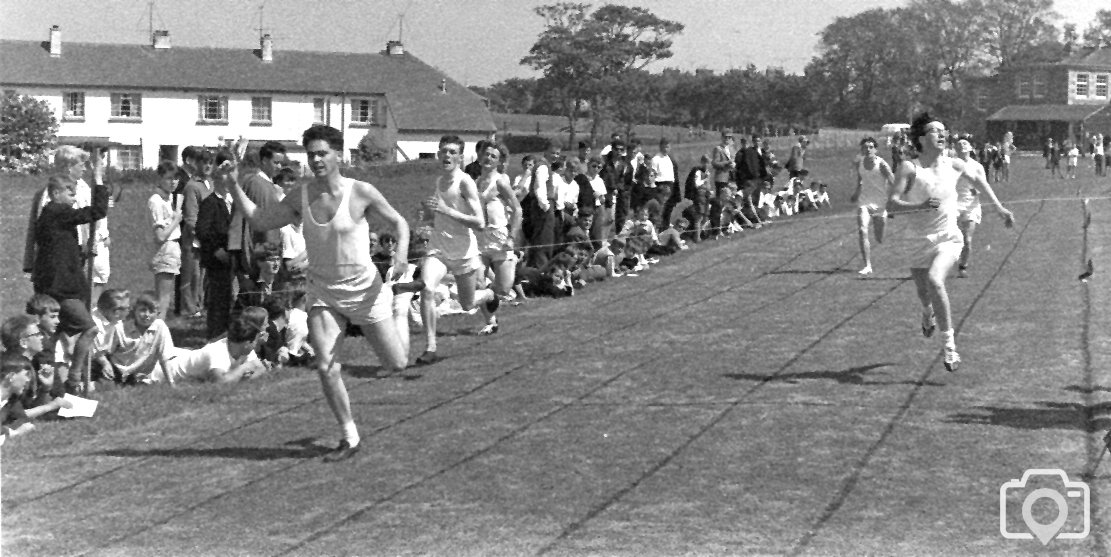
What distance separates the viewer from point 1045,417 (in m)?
10.8

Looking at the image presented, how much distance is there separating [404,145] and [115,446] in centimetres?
7322

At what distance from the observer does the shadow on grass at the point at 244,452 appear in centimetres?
1023

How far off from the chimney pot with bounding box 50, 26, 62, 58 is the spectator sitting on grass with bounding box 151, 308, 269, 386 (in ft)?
239

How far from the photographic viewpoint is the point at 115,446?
35.5ft

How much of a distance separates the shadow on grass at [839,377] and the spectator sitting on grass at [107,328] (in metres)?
5.07

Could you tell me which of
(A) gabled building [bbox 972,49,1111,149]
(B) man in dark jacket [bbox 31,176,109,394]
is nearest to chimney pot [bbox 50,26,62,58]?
(A) gabled building [bbox 972,49,1111,149]

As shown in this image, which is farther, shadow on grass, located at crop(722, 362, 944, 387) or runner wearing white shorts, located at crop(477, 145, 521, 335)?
runner wearing white shorts, located at crop(477, 145, 521, 335)

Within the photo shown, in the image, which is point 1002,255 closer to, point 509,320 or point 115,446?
point 509,320

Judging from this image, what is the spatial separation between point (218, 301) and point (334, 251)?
5308mm

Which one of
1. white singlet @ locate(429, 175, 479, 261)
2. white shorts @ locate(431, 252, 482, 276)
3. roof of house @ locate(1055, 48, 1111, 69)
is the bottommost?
white shorts @ locate(431, 252, 482, 276)

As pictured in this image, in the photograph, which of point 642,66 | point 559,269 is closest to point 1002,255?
point 559,269

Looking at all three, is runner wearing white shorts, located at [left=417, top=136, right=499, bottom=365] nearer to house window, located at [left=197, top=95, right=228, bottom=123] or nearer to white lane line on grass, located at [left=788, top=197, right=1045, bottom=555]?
white lane line on grass, located at [left=788, top=197, right=1045, bottom=555]

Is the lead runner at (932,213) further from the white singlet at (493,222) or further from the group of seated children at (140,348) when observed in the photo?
the group of seated children at (140,348)

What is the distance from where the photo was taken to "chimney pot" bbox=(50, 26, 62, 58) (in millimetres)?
81375
